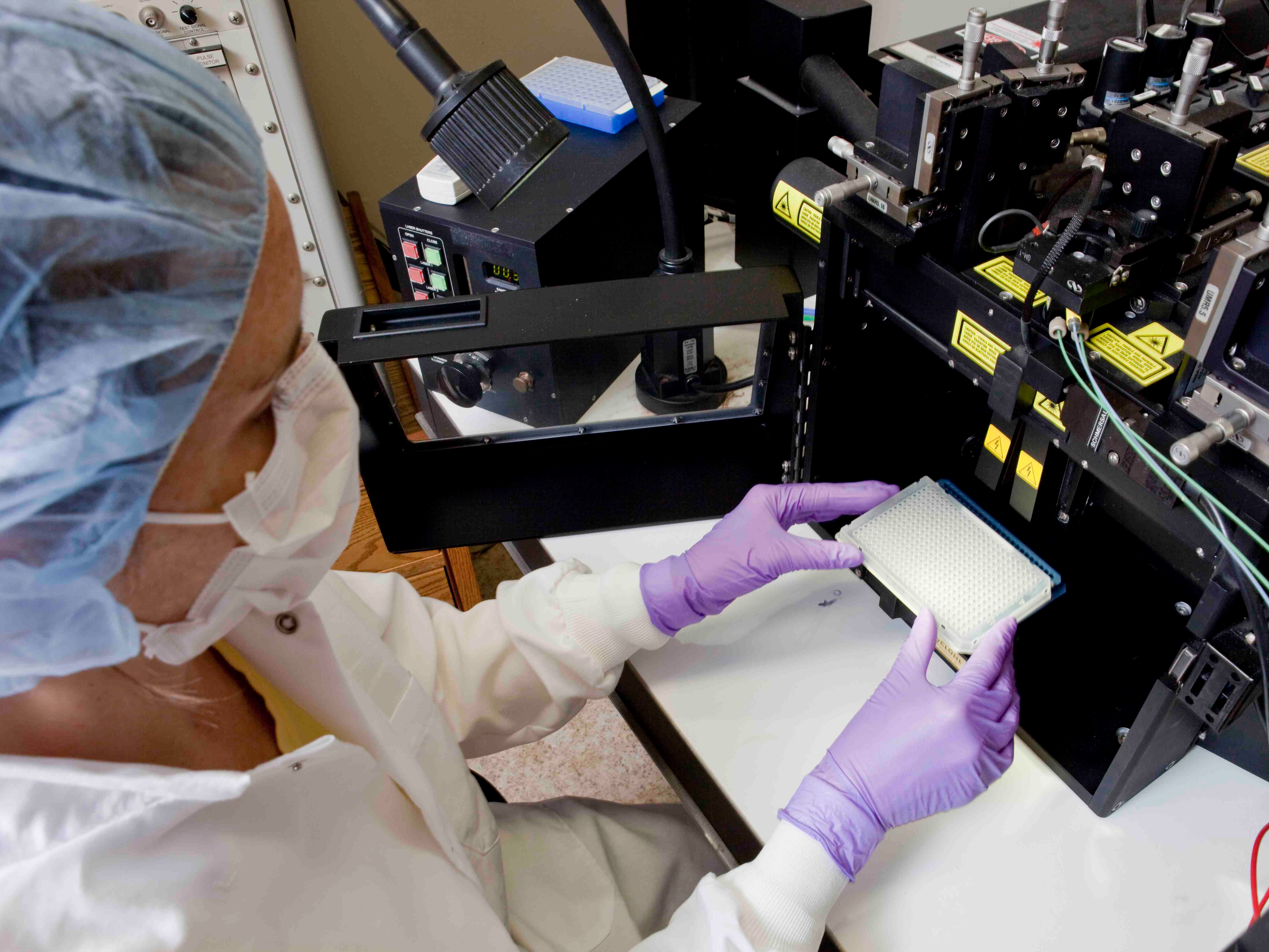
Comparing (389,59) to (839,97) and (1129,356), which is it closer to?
(839,97)

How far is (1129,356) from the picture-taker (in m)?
0.62

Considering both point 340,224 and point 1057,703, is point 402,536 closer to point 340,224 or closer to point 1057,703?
point 340,224

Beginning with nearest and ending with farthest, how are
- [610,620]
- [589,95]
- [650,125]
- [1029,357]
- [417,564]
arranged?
1. [1029,357]
2. [610,620]
3. [650,125]
4. [589,95]
5. [417,564]

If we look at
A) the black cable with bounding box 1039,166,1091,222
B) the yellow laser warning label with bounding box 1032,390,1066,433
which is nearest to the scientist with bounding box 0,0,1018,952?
the yellow laser warning label with bounding box 1032,390,1066,433

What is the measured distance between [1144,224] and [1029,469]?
28 centimetres

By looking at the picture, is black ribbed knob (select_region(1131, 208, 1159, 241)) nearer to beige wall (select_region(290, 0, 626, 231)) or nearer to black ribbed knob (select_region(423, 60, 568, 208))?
black ribbed knob (select_region(423, 60, 568, 208))

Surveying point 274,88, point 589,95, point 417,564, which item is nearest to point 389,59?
point 274,88

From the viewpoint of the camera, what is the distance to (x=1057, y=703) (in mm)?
814

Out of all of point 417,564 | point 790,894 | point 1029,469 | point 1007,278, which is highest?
point 1007,278

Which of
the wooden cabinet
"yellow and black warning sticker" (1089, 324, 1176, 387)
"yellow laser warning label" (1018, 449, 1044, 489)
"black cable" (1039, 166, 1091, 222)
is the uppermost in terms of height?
"black cable" (1039, 166, 1091, 222)

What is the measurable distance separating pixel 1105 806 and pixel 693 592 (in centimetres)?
43

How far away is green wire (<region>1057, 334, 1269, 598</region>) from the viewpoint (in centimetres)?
54

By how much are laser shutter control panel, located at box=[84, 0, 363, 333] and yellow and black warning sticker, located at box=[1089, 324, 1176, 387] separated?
878mm

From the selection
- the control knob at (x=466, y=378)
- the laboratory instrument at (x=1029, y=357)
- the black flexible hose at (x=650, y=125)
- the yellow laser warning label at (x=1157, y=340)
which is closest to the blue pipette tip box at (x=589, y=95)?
the black flexible hose at (x=650, y=125)
